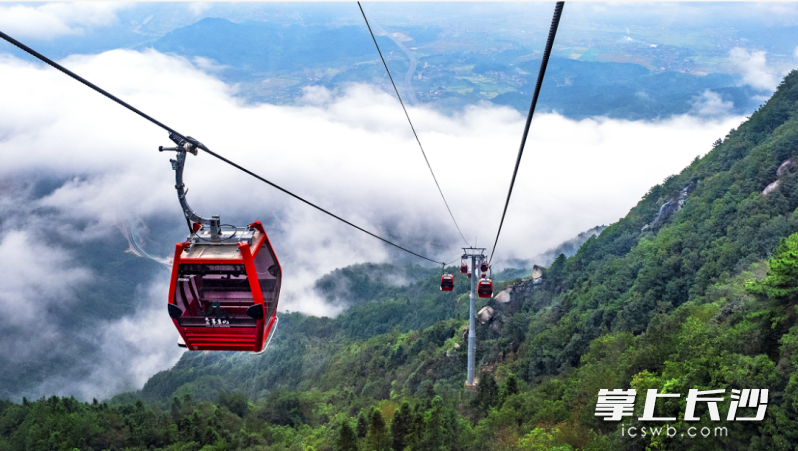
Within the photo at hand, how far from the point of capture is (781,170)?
185 ft

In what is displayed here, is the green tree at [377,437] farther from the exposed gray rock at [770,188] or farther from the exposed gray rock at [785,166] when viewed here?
the exposed gray rock at [785,166]

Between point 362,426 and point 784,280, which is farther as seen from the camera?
point 362,426

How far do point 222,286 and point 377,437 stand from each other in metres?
31.2

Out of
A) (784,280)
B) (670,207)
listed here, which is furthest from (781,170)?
(784,280)

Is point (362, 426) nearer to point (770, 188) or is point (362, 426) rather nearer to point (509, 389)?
point (509, 389)

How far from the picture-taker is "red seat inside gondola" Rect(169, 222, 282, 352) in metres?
11.9

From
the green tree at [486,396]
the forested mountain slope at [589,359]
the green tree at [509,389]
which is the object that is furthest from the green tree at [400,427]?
the green tree at [486,396]

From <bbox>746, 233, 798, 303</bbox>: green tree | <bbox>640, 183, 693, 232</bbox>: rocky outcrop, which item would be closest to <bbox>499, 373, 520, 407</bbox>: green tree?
<bbox>746, 233, 798, 303</bbox>: green tree

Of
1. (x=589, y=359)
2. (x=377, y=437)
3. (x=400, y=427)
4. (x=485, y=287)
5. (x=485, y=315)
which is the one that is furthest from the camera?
(x=485, y=315)

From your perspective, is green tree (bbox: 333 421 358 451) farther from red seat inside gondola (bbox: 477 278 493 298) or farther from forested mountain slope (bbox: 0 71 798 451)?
red seat inside gondola (bbox: 477 278 493 298)

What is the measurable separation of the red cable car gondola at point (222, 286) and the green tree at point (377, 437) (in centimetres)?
2947

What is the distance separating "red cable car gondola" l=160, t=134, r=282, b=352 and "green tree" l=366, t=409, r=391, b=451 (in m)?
29.5

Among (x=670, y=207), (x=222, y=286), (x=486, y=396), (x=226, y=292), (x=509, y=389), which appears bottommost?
(x=486, y=396)

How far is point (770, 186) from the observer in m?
56.6
